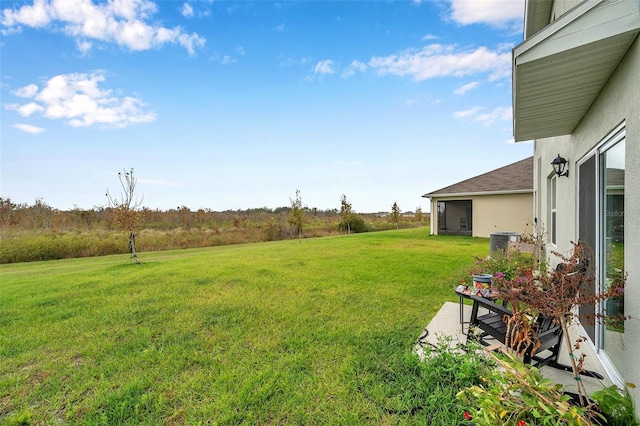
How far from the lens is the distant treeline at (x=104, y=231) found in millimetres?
14484

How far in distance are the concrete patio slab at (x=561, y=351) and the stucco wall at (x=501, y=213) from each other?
12658mm

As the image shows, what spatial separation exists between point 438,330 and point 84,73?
12.5 m

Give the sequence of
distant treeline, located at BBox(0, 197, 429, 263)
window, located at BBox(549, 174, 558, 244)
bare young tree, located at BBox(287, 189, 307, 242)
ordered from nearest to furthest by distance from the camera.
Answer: window, located at BBox(549, 174, 558, 244) → distant treeline, located at BBox(0, 197, 429, 263) → bare young tree, located at BBox(287, 189, 307, 242)

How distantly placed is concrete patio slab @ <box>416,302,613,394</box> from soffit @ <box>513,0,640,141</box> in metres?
2.70

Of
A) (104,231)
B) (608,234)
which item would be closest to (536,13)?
(608,234)

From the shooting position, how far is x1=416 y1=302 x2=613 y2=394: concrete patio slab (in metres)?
2.61

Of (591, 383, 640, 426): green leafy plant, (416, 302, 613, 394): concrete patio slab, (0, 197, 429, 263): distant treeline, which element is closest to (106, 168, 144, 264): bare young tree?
(0, 197, 429, 263): distant treeline

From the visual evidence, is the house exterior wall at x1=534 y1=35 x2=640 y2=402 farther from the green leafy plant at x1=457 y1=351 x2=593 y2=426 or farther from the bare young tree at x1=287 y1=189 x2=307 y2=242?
the bare young tree at x1=287 y1=189 x2=307 y2=242

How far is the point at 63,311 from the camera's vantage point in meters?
5.15

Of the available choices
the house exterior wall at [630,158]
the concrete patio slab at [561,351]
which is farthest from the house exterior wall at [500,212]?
the house exterior wall at [630,158]

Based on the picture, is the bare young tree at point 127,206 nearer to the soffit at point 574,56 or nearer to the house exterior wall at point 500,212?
the soffit at point 574,56

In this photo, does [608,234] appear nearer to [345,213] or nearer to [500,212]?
[500,212]

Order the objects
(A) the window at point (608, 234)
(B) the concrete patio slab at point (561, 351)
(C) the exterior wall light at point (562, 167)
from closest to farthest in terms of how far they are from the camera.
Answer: (A) the window at point (608, 234) → (B) the concrete patio slab at point (561, 351) → (C) the exterior wall light at point (562, 167)

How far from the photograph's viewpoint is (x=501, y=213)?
1566 cm
